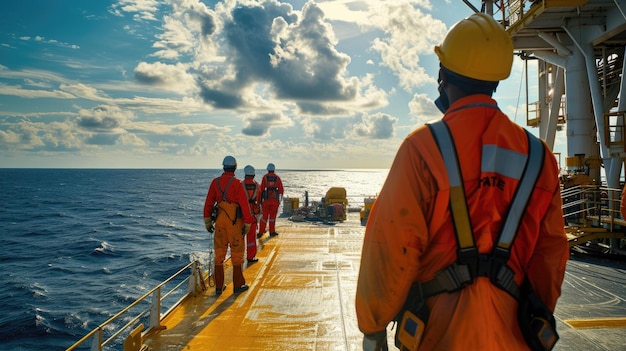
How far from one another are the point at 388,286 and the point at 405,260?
0.44 ft

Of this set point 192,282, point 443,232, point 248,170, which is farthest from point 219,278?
point 443,232

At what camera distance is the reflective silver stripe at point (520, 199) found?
1.61m

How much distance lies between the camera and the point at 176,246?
29438 millimetres

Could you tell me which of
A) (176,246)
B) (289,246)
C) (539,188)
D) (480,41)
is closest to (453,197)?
(539,188)

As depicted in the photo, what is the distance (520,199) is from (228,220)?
6.34 meters

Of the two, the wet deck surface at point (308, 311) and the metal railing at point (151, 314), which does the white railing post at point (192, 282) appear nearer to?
the metal railing at point (151, 314)

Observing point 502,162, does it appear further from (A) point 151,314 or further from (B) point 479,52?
(A) point 151,314

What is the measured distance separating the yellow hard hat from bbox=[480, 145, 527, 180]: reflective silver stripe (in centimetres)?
36

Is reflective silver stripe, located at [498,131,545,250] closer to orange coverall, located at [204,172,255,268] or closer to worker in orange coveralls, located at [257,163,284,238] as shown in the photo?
orange coverall, located at [204,172,255,268]

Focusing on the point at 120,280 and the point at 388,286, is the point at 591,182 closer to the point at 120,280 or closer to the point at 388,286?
the point at 388,286

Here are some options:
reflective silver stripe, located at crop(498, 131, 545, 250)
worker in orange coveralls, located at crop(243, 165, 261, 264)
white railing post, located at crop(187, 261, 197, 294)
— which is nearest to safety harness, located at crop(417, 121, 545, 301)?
reflective silver stripe, located at crop(498, 131, 545, 250)

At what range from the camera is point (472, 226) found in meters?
1.59

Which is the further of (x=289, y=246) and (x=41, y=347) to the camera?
(x=41, y=347)

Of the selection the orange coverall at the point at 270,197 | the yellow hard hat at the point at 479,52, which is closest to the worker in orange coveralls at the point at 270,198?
the orange coverall at the point at 270,197
